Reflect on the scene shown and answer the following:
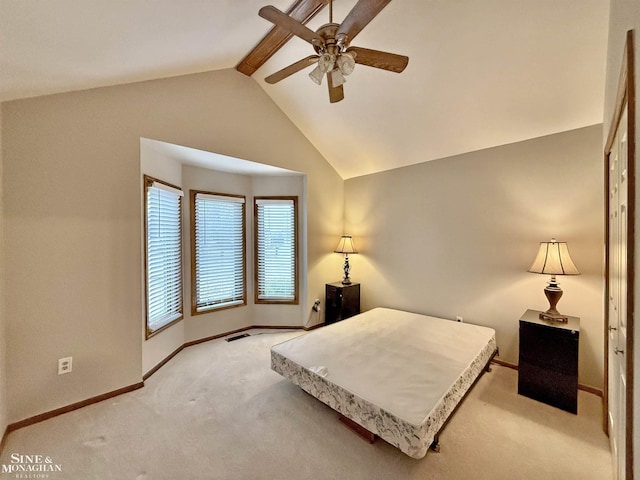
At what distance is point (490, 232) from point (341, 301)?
2.17 metres

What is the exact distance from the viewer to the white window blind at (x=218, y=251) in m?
3.64

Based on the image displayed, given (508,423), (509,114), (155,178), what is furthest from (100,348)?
(509,114)

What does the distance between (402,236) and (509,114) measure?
1859 millimetres

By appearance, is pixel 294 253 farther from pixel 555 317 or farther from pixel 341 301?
pixel 555 317

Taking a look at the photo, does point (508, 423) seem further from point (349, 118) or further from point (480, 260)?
point (349, 118)

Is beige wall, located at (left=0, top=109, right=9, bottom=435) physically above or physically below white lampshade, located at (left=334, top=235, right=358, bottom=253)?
below

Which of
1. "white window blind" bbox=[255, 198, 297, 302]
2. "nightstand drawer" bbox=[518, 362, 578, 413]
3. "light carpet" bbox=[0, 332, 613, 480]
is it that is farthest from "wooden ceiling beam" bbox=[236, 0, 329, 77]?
"nightstand drawer" bbox=[518, 362, 578, 413]

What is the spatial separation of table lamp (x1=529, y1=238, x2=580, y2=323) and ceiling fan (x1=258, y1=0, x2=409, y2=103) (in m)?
2.11

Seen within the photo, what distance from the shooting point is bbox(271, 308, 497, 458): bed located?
5.46ft

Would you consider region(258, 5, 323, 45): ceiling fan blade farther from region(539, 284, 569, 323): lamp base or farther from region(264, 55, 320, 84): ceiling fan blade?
region(539, 284, 569, 323): lamp base

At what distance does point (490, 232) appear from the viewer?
310cm

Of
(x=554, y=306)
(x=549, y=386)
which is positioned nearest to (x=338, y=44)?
(x=554, y=306)

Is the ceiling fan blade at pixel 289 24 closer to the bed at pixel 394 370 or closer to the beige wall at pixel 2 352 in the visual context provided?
the beige wall at pixel 2 352

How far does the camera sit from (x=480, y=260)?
10.4ft
